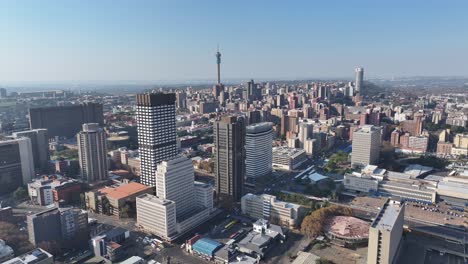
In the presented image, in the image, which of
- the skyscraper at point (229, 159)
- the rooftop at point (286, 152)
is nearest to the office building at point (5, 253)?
the skyscraper at point (229, 159)

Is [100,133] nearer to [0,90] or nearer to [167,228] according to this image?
[167,228]

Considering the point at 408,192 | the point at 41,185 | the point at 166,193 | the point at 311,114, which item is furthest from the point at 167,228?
the point at 311,114

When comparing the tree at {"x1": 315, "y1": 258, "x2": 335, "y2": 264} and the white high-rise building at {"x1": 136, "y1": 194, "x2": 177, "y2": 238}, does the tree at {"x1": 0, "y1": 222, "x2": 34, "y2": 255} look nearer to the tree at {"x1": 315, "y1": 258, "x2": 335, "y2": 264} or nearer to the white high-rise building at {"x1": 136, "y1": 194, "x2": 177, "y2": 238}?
the white high-rise building at {"x1": 136, "y1": 194, "x2": 177, "y2": 238}

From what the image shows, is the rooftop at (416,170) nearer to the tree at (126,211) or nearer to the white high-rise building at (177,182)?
the white high-rise building at (177,182)

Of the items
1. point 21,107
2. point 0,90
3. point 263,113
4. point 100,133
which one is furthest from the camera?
point 0,90

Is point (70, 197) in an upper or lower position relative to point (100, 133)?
lower
